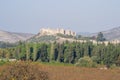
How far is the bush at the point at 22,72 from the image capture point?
54.6ft

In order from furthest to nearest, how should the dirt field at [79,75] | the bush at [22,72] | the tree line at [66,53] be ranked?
1. the tree line at [66,53]
2. the dirt field at [79,75]
3. the bush at [22,72]

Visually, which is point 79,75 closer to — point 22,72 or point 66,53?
point 22,72

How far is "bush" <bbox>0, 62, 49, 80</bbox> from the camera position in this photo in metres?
16.6

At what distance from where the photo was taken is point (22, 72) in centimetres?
1694

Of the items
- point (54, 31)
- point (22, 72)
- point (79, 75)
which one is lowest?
point (79, 75)

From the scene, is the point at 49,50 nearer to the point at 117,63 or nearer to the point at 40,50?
the point at 40,50

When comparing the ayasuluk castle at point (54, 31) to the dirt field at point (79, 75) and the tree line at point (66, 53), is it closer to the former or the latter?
the tree line at point (66, 53)

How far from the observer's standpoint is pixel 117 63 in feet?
236

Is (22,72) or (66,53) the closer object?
(22,72)

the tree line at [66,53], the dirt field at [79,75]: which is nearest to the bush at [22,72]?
the dirt field at [79,75]

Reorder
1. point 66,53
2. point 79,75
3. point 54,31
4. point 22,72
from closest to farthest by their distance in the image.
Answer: point 22,72 → point 79,75 → point 66,53 → point 54,31

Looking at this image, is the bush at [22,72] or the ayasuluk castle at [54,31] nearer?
the bush at [22,72]

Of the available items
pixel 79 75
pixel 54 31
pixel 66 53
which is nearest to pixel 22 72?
pixel 79 75

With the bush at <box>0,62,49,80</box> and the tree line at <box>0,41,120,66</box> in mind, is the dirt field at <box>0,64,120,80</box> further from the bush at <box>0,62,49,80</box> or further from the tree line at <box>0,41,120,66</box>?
the tree line at <box>0,41,120,66</box>
